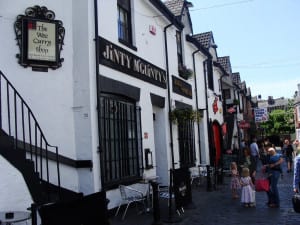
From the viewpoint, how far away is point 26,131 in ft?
25.0

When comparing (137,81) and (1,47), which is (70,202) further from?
(137,81)

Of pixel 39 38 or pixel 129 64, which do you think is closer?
pixel 39 38

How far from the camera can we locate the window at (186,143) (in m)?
14.1

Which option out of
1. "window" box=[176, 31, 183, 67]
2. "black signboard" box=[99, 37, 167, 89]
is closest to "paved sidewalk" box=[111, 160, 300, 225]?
"black signboard" box=[99, 37, 167, 89]

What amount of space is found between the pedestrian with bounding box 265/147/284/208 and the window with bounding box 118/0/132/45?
494cm

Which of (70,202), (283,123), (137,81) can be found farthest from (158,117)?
(283,123)

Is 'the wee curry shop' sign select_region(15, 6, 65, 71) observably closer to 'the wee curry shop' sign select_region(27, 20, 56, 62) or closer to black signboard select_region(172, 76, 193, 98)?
'the wee curry shop' sign select_region(27, 20, 56, 62)

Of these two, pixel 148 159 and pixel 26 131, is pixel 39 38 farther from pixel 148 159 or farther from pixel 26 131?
pixel 148 159

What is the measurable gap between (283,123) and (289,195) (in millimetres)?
67253

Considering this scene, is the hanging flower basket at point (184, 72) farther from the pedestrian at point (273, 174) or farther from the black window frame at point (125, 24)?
the pedestrian at point (273, 174)

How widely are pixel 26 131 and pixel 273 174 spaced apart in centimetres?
612

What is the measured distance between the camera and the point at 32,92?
784 cm

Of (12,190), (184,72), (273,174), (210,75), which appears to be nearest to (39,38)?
(12,190)

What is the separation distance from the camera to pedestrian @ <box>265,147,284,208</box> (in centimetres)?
940
